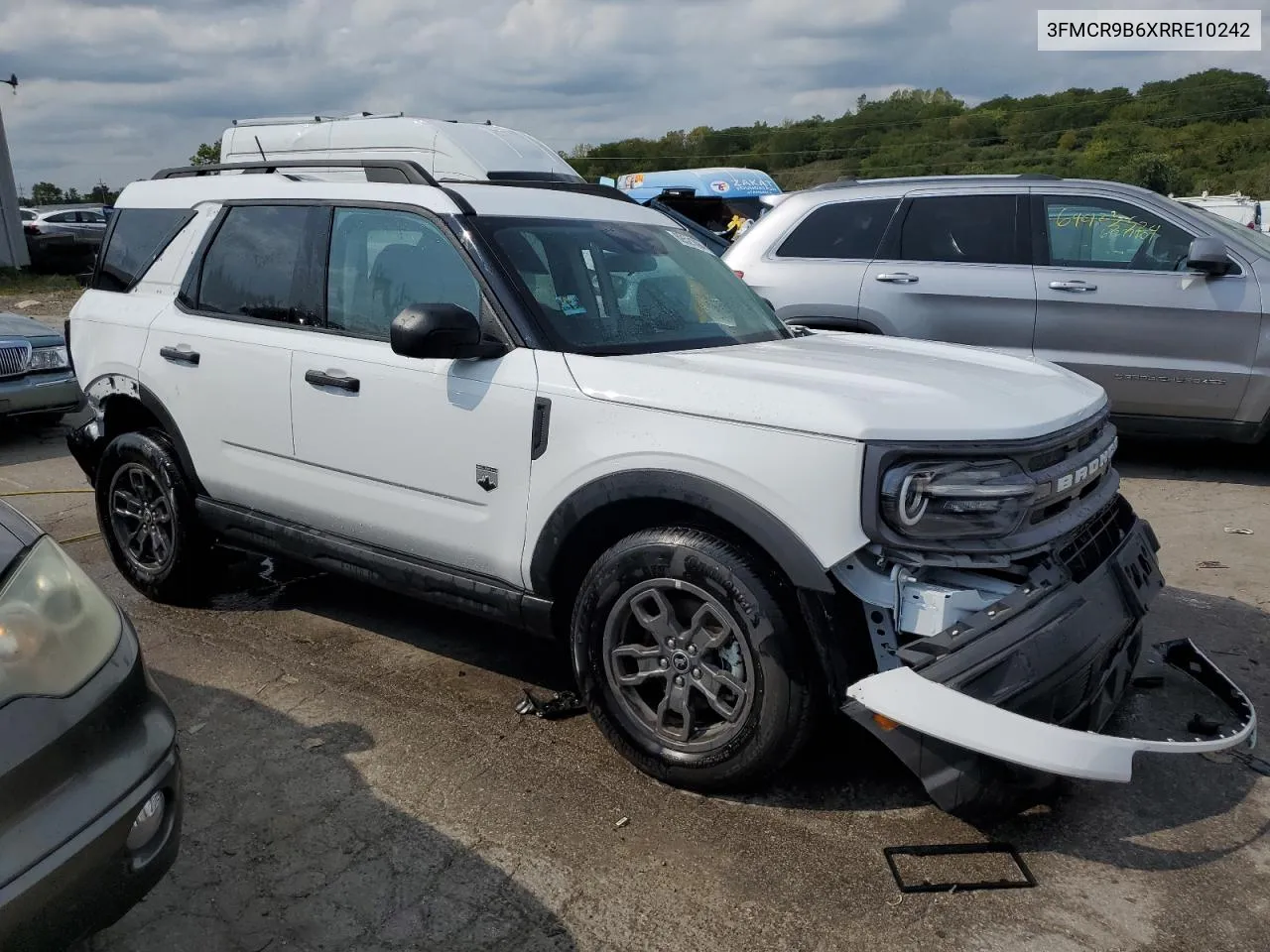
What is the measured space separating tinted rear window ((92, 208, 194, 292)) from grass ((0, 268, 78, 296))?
1863 cm

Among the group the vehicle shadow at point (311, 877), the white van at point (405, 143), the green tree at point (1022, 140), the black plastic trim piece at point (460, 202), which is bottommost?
the vehicle shadow at point (311, 877)

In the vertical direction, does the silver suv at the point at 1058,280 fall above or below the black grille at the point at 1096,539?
above

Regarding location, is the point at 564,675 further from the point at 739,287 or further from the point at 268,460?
the point at 739,287

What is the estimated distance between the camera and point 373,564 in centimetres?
395

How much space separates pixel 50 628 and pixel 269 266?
2.47 m

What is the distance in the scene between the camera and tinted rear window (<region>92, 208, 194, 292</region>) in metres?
4.80

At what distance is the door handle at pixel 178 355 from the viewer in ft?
14.5

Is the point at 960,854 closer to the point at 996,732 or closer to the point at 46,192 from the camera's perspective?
the point at 996,732

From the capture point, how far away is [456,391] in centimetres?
355

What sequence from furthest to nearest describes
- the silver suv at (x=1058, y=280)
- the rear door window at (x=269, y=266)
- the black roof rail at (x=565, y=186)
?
the silver suv at (x=1058, y=280) < the black roof rail at (x=565, y=186) < the rear door window at (x=269, y=266)

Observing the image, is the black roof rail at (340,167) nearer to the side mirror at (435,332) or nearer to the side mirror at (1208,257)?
the side mirror at (435,332)

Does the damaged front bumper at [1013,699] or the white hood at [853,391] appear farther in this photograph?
the white hood at [853,391]

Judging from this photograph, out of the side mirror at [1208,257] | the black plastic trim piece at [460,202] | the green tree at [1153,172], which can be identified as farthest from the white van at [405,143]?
the green tree at [1153,172]

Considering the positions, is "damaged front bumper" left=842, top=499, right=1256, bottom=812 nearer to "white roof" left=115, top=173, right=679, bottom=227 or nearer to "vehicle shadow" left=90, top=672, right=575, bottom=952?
"vehicle shadow" left=90, top=672, right=575, bottom=952
